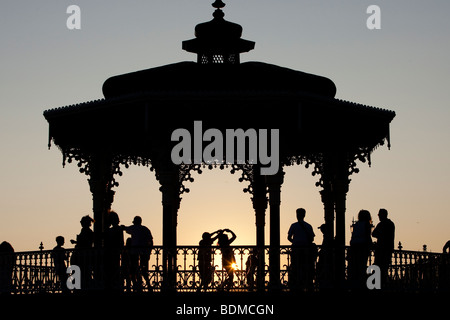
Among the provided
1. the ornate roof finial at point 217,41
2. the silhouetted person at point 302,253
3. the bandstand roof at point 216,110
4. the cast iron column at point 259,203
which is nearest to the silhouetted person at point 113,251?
the bandstand roof at point 216,110

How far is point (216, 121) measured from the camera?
36250 millimetres

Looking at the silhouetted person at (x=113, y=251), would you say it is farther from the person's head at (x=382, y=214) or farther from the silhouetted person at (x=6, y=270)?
the person's head at (x=382, y=214)

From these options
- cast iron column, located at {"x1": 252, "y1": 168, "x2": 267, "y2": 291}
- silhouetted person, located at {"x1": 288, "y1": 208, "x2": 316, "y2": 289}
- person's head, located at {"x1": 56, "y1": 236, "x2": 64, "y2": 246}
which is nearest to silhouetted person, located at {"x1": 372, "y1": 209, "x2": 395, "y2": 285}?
silhouetted person, located at {"x1": 288, "y1": 208, "x2": 316, "y2": 289}

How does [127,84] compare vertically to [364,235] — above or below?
above

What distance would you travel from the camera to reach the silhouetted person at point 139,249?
Result: 33.5 m

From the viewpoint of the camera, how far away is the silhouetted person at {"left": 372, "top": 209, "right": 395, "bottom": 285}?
33719 mm

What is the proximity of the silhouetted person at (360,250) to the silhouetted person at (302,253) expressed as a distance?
0.92 metres

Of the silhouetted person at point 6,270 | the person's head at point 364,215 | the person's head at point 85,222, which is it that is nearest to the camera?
the person's head at point 364,215

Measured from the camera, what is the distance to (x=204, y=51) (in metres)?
38.8

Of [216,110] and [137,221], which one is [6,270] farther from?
[216,110]

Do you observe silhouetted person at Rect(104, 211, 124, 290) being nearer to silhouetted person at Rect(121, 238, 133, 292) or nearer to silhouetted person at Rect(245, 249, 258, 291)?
silhouetted person at Rect(121, 238, 133, 292)
